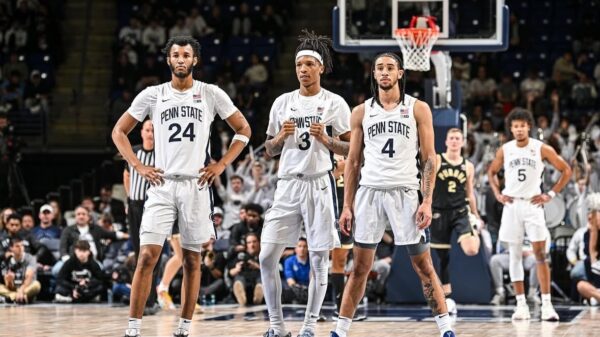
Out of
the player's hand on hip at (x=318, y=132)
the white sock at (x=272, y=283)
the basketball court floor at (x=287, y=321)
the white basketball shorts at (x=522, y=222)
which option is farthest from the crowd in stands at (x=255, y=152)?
the player's hand on hip at (x=318, y=132)

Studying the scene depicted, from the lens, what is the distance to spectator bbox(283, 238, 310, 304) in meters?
14.1

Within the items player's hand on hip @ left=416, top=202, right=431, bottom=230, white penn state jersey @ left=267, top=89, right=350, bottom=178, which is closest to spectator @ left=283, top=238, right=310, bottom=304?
white penn state jersey @ left=267, top=89, right=350, bottom=178

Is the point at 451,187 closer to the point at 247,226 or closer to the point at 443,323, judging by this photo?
the point at 247,226

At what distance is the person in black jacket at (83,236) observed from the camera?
15.3 m

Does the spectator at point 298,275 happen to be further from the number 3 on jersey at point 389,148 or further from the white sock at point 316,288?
the number 3 on jersey at point 389,148

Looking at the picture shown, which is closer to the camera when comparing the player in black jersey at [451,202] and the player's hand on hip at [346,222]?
the player's hand on hip at [346,222]

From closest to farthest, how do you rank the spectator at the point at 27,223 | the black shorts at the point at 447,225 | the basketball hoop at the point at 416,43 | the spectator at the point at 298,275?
the black shorts at the point at 447,225 < the basketball hoop at the point at 416,43 < the spectator at the point at 298,275 < the spectator at the point at 27,223

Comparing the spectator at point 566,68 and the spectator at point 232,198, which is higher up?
the spectator at point 566,68

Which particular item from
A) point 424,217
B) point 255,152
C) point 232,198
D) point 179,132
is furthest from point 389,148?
point 255,152

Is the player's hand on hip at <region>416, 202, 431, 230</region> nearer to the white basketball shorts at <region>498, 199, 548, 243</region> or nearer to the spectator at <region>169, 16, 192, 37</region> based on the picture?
the white basketball shorts at <region>498, 199, 548, 243</region>

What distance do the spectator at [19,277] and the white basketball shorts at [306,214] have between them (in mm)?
6644

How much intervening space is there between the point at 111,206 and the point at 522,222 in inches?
295

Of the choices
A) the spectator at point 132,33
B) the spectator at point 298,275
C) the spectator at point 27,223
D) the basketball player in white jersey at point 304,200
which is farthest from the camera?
the spectator at point 132,33

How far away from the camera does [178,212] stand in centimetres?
894
